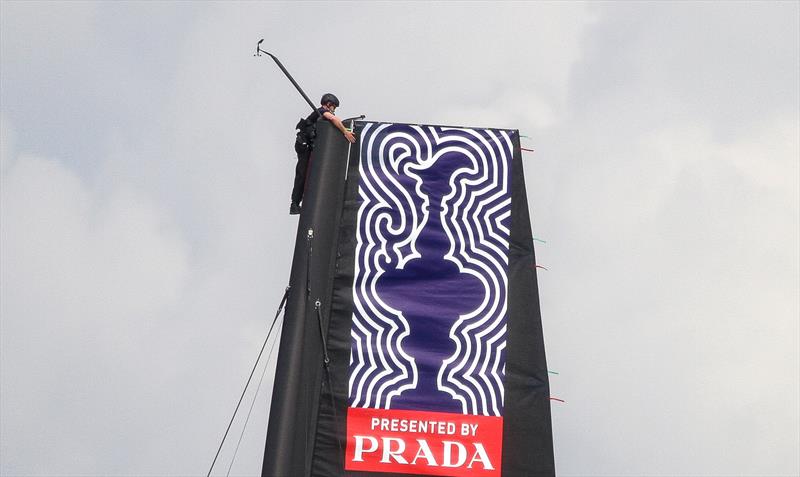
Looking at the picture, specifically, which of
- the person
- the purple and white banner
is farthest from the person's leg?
the purple and white banner

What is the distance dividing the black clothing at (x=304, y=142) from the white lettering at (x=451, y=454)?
275 cm

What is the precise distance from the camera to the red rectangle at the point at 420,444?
11.3 metres

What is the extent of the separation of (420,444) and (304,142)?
3.00 metres

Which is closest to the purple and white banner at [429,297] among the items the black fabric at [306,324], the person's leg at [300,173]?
the black fabric at [306,324]

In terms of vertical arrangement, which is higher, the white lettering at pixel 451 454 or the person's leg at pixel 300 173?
the person's leg at pixel 300 173

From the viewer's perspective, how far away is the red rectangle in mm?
11305

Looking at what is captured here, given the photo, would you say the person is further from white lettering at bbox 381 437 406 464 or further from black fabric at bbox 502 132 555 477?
white lettering at bbox 381 437 406 464

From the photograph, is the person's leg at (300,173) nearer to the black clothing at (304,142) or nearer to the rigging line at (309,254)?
the black clothing at (304,142)

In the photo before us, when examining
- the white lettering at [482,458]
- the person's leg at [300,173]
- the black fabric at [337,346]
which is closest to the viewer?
the black fabric at [337,346]

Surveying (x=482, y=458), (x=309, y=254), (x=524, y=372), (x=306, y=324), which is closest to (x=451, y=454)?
(x=482, y=458)

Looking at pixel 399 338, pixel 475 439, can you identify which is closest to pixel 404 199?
pixel 399 338

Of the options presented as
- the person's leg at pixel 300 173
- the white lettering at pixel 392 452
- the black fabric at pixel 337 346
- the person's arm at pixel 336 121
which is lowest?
the white lettering at pixel 392 452

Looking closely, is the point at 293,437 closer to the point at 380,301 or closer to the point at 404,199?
the point at 380,301

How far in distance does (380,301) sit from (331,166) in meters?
1.37
